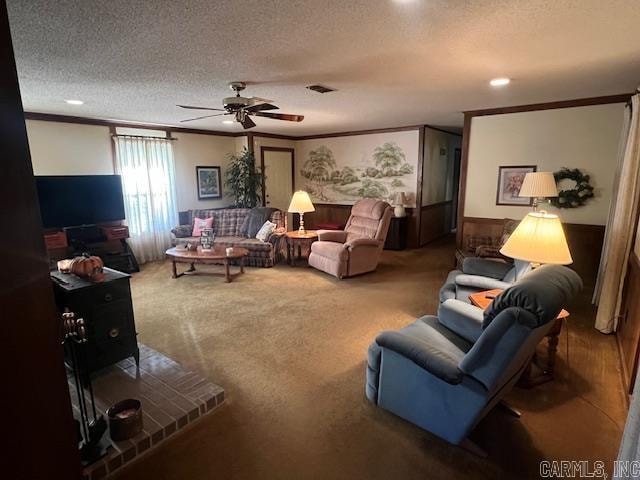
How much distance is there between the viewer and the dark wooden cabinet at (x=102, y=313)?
7.39 feet

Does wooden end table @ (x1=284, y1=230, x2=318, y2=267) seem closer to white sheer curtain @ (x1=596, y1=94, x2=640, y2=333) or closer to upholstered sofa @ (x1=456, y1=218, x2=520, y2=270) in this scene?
upholstered sofa @ (x1=456, y1=218, x2=520, y2=270)

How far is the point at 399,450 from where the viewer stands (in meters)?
1.91

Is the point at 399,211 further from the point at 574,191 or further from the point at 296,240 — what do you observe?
the point at 574,191

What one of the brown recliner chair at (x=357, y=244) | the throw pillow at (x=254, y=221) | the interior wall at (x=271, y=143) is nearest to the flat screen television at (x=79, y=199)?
the throw pillow at (x=254, y=221)

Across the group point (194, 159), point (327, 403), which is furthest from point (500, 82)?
point (194, 159)

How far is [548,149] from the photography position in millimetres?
4461

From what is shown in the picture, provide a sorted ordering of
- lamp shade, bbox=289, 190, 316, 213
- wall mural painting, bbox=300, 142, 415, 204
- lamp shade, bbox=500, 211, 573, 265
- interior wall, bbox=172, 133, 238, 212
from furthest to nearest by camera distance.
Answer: wall mural painting, bbox=300, 142, 415, 204, interior wall, bbox=172, 133, 238, 212, lamp shade, bbox=289, 190, 316, 213, lamp shade, bbox=500, 211, 573, 265

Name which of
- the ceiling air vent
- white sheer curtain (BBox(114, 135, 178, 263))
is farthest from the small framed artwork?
white sheer curtain (BBox(114, 135, 178, 263))

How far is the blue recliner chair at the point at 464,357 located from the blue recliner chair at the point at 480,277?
29.0 inches

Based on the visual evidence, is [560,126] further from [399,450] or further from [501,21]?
[399,450]

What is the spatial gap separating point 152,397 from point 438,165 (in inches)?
267

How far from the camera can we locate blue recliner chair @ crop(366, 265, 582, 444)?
161cm

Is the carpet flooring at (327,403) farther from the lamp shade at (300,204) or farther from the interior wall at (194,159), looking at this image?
the interior wall at (194,159)

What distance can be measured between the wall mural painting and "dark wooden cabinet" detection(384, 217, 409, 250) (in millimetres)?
489
